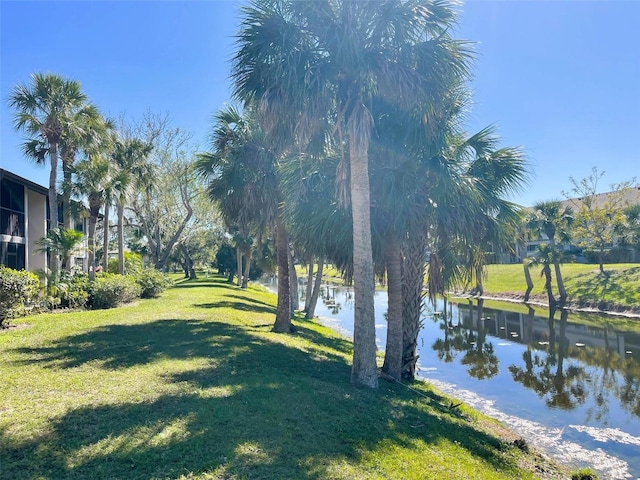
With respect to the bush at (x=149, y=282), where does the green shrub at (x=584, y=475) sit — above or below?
below

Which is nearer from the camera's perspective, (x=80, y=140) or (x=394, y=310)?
(x=394, y=310)

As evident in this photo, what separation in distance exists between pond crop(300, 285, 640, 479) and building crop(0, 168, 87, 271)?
61.8 ft

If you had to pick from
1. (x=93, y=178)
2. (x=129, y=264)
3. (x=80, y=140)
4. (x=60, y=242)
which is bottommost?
(x=129, y=264)

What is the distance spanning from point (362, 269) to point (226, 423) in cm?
393

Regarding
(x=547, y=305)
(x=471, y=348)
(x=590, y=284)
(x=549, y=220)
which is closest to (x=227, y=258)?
(x=547, y=305)

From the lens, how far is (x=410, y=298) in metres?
11.0

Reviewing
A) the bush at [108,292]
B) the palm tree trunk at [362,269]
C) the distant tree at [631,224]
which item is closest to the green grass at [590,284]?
the distant tree at [631,224]

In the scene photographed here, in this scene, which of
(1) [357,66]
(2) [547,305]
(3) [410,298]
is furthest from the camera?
(2) [547,305]

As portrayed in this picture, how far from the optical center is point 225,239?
154 feet

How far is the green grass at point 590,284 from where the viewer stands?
3123 centimetres

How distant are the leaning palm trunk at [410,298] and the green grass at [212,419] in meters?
0.77

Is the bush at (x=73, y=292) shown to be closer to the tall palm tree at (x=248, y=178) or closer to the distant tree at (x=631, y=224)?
the tall palm tree at (x=248, y=178)

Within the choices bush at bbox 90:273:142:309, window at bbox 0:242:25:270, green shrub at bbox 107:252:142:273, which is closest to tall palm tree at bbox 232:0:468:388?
bush at bbox 90:273:142:309

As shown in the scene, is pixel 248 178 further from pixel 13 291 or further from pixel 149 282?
pixel 149 282
